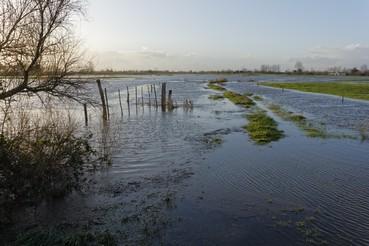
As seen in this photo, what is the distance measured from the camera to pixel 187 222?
32.3 feet

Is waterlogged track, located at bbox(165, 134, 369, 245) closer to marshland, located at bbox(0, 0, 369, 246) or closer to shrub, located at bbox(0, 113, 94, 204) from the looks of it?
marshland, located at bbox(0, 0, 369, 246)

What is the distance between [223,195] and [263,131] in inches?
487

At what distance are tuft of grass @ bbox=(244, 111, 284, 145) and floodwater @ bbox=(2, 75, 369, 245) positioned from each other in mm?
823

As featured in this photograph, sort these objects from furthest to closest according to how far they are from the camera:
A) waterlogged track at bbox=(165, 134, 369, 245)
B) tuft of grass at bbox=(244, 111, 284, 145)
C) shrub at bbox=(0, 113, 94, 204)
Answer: tuft of grass at bbox=(244, 111, 284, 145) → shrub at bbox=(0, 113, 94, 204) → waterlogged track at bbox=(165, 134, 369, 245)

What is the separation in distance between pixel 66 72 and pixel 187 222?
5652 mm

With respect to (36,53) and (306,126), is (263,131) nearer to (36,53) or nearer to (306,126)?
(306,126)

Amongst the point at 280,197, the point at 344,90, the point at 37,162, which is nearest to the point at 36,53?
the point at 37,162

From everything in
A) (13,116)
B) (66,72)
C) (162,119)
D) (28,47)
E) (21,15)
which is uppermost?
(21,15)

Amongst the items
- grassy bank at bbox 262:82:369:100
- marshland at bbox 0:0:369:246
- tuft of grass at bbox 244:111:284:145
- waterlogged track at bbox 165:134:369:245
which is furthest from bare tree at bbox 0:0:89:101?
grassy bank at bbox 262:82:369:100

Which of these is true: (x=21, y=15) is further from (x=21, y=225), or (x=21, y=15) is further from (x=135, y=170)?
(x=135, y=170)

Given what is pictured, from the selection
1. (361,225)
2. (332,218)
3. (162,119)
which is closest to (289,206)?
(332,218)

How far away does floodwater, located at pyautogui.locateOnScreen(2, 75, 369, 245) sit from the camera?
9250mm

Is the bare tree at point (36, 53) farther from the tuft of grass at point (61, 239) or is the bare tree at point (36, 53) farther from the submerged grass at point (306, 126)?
the submerged grass at point (306, 126)

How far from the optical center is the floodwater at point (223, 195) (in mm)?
9250
